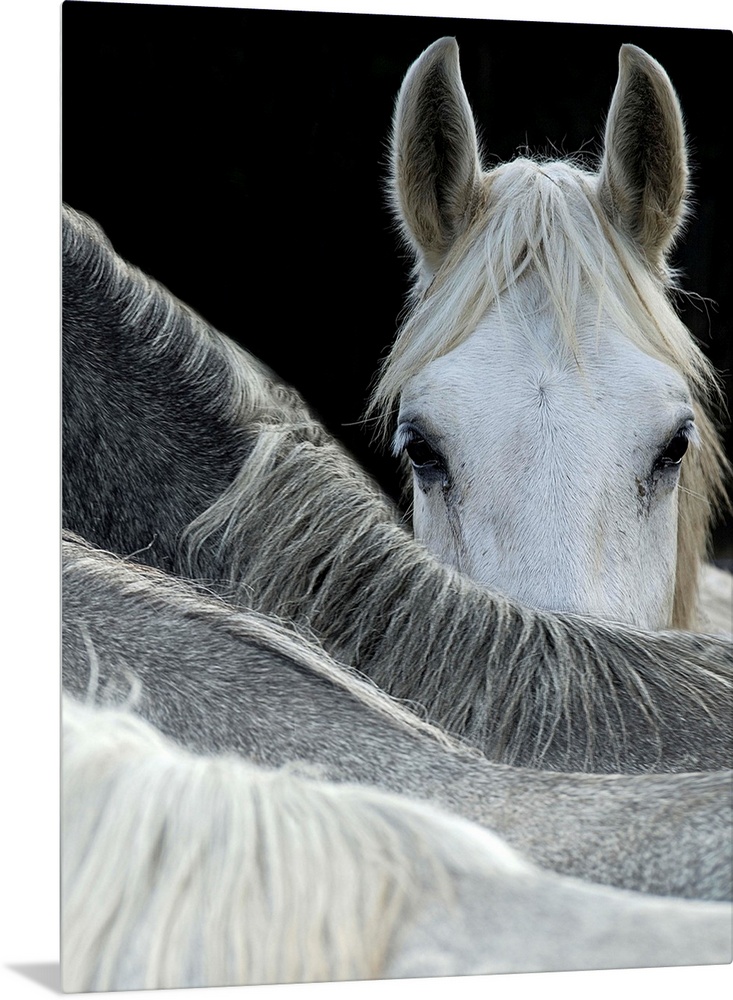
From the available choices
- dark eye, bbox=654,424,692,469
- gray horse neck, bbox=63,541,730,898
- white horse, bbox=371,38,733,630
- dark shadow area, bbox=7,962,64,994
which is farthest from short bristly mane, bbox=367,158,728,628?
dark shadow area, bbox=7,962,64,994

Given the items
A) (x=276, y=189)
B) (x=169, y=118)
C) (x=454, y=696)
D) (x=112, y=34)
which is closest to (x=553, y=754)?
(x=454, y=696)

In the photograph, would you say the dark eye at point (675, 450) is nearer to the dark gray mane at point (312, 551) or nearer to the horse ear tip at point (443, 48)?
the dark gray mane at point (312, 551)

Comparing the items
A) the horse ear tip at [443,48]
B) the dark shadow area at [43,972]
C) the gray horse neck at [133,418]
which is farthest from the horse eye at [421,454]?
the dark shadow area at [43,972]

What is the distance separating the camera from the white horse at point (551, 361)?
60.1 inches

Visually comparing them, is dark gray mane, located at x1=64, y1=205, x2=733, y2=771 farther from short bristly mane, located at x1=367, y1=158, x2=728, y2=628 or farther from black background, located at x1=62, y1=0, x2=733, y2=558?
short bristly mane, located at x1=367, y1=158, x2=728, y2=628

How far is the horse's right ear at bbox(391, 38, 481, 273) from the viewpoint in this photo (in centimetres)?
163

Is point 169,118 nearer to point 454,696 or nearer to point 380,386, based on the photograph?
point 380,386

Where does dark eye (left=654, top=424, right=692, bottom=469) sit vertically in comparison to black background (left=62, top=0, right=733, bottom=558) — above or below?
below

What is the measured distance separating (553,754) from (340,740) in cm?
31

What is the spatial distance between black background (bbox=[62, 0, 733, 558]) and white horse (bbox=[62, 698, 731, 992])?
0.62m

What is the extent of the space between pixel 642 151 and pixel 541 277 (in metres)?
0.26

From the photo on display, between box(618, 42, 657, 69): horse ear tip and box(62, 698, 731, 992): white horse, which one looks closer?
box(62, 698, 731, 992): white horse

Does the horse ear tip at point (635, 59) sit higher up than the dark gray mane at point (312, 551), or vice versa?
the horse ear tip at point (635, 59)

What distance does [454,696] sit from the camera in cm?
150
